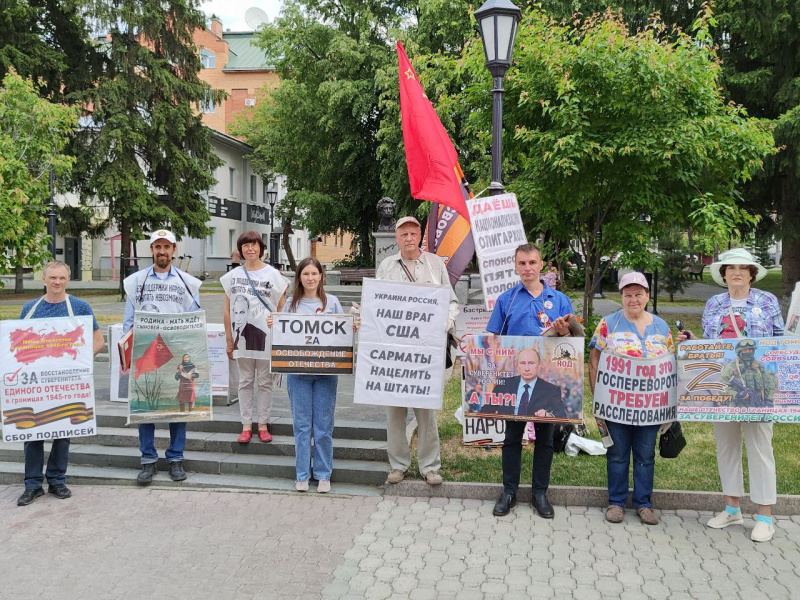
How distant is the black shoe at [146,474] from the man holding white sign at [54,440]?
1.88 feet

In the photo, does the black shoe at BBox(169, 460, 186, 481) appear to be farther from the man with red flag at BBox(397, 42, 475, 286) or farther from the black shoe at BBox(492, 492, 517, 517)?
the man with red flag at BBox(397, 42, 475, 286)

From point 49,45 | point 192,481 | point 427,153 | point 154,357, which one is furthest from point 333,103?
point 192,481

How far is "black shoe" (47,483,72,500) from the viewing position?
614 cm

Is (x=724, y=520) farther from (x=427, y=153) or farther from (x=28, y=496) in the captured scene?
(x=28, y=496)

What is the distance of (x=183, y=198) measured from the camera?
2994 centimetres

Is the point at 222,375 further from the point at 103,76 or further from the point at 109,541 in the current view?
the point at 103,76

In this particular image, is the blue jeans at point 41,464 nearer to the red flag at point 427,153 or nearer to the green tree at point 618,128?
the red flag at point 427,153

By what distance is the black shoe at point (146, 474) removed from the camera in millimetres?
6398

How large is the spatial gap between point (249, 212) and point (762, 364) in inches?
1715

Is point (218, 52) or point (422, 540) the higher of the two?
point (218, 52)

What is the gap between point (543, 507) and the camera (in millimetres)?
5609

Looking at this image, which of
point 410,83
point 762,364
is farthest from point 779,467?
point 410,83

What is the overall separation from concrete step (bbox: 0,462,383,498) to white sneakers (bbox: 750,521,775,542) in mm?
2908

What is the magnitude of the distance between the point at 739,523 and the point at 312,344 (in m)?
3.62
